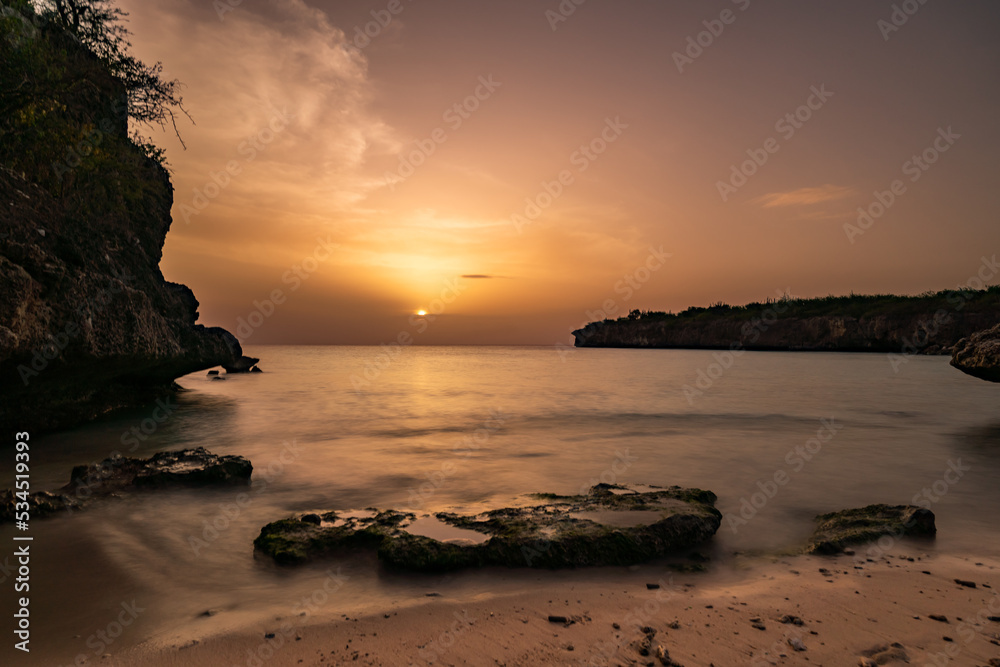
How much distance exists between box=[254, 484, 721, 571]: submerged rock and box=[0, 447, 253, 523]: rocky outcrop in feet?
9.49

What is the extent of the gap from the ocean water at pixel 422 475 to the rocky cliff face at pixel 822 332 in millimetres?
75841

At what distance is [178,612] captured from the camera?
3.90 m

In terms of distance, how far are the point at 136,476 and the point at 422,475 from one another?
4496 mm

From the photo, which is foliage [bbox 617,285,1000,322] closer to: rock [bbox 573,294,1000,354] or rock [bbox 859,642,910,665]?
rock [bbox 573,294,1000,354]

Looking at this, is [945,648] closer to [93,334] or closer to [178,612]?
[178,612]

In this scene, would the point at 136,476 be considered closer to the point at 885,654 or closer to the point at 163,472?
the point at 163,472

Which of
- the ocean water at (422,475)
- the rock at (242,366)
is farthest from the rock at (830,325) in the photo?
A: the rock at (242,366)

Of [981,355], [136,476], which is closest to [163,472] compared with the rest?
[136,476]

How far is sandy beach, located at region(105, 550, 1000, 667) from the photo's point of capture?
10.3 feet

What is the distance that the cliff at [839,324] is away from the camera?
78.9 metres

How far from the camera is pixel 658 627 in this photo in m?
3.47

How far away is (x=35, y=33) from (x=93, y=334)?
6.36 m

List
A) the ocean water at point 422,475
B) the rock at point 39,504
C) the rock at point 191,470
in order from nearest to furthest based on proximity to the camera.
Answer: the ocean water at point 422,475 < the rock at point 39,504 < the rock at point 191,470

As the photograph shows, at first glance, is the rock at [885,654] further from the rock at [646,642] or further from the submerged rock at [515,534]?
the submerged rock at [515,534]
